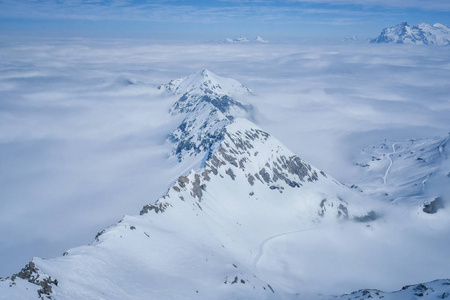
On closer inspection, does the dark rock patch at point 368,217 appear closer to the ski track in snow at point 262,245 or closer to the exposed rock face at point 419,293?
the ski track in snow at point 262,245

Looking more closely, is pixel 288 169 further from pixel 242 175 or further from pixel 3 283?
pixel 3 283

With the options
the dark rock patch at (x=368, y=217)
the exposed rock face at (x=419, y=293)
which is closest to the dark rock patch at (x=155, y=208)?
the exposed rock face at (x=419, y=293)

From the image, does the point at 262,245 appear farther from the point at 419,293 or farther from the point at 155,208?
the point at 419,293

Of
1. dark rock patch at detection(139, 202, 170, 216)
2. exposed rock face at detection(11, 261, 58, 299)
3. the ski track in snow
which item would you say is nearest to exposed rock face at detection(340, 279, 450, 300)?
the ski track in snow

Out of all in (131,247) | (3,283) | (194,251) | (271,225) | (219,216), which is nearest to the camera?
(3,283)

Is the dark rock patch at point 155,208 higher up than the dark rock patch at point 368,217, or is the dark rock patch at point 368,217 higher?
the dark rock patch at point 368,217

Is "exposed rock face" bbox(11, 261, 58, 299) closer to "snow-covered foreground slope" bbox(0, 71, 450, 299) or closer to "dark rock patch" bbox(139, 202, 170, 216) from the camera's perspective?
"snow-covered foreground slope" bbox(0, 71, 450, 299)

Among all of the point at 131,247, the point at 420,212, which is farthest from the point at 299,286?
the point at 420,212

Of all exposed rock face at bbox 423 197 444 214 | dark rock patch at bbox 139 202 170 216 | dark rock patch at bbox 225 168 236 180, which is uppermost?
exposed rock face at bbox 423 197 444 214
